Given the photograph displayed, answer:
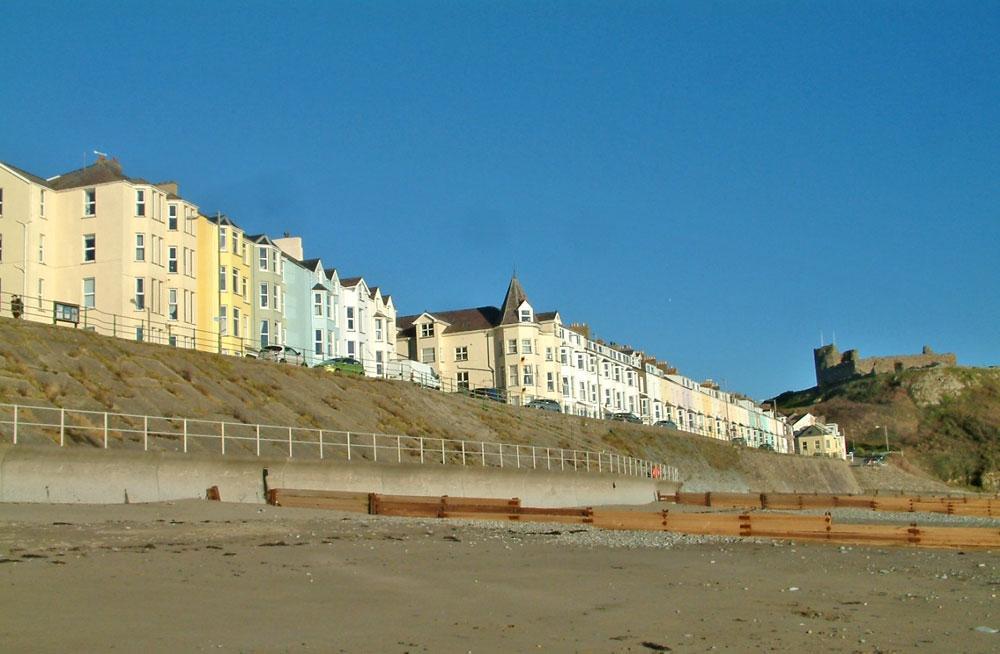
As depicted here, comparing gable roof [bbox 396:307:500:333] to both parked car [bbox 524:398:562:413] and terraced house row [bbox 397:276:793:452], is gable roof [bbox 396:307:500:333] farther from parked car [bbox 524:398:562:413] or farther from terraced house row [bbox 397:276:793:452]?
parked car [bbox 524:398:562:413]

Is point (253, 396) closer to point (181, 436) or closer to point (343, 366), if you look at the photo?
point (181, 436)

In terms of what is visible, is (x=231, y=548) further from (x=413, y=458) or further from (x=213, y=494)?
(x=413, y=458)

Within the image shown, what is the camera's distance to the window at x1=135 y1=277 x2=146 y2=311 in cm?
5584

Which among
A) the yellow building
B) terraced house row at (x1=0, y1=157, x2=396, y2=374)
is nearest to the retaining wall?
terraced house row at (x1=0, y1=157, x2=396, y2=374)

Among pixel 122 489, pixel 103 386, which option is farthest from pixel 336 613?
pixel 103 386

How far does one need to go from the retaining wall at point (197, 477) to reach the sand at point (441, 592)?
1.18 metres

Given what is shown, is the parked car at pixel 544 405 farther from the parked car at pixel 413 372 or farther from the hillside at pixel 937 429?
the hillside at pixel 937 429

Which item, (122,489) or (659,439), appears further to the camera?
(659,439)

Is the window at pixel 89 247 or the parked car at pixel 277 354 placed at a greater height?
the window at pixel 89 247

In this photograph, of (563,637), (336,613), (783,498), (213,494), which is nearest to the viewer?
(563,637)

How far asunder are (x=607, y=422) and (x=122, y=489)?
58203mm

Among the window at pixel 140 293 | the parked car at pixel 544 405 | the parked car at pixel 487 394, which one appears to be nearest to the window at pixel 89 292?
the window at pixel 140 293

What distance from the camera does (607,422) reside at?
3125 inches

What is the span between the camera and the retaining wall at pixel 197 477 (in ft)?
71.8
